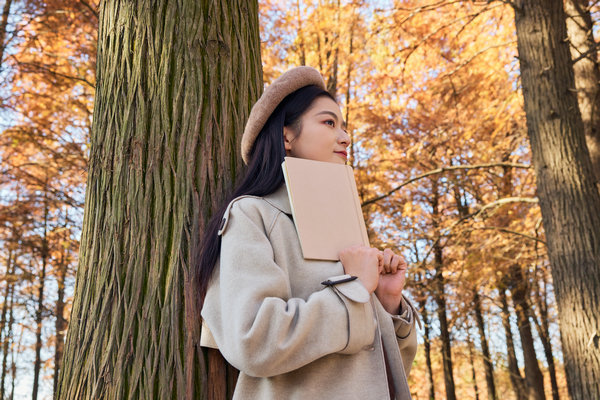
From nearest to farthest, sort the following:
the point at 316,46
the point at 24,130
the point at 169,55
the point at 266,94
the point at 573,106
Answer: the point at 266,94 < the point at 169,55 < the point at 573,106 < the point at 24,130 < the point at 316,46

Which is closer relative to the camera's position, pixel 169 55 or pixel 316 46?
pixel 169 55

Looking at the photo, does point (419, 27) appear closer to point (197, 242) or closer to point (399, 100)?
point (399, 100)

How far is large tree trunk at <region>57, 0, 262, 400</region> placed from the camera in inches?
74.7

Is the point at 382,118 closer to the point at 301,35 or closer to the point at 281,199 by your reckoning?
the point at 301,35

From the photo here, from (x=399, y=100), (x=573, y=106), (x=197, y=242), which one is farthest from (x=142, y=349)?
(x=399, y=100)

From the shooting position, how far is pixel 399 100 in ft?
33.1

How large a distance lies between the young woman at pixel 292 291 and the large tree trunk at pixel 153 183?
6.4 inches

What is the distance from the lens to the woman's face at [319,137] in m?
2.00

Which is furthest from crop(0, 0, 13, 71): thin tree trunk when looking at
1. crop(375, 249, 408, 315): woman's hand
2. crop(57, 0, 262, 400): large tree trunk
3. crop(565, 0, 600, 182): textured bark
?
crop(565, 0, 600, 182): textured bark

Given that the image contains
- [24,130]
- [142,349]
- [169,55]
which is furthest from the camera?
[24,130]

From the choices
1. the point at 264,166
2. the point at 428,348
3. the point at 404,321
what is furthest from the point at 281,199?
the point at 428,348

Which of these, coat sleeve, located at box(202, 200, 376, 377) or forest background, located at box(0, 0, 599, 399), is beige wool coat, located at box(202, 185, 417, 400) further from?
forest background, located at box(0, 0, 599, 399)

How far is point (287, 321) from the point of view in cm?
145

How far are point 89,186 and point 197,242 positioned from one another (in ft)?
2.06
